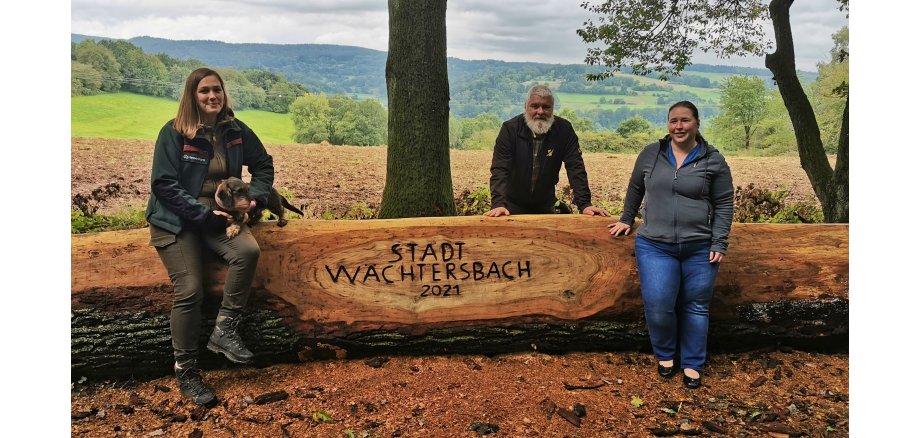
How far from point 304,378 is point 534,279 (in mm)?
1652

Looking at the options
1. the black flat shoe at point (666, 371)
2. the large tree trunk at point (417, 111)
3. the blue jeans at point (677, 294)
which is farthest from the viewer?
the large tree trunk at point (417, 111)

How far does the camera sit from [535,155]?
4.05 m

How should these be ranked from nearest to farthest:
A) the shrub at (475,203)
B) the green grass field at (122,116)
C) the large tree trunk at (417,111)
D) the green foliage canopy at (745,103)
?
the large tree trunk at (417,111), the green grass field at (122,116), the shrub at (475,203), the green foliage canopy at (745,103)

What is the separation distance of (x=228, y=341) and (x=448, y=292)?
4.65 feet

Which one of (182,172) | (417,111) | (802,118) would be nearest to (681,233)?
(417,111)

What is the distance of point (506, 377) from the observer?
3850 millimetres

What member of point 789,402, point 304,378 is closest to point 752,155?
point 789,402

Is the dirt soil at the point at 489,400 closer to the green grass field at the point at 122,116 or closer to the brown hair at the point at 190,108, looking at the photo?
the brown hair at the point at 190,108

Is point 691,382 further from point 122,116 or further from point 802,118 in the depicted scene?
point 122,116

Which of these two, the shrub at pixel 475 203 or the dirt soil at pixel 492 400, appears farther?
the shrub at pixel 475 203

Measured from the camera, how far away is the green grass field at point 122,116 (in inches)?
215

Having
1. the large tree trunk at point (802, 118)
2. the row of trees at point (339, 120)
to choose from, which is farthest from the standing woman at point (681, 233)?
the row of trees at point (339, 120)

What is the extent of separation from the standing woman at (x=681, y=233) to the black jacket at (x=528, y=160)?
1.29ft

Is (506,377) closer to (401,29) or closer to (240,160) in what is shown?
(240,160)
